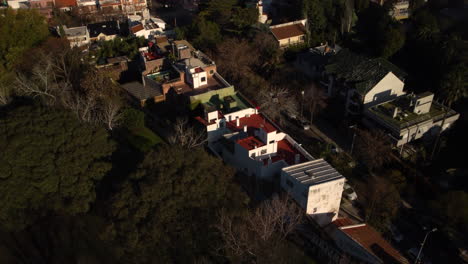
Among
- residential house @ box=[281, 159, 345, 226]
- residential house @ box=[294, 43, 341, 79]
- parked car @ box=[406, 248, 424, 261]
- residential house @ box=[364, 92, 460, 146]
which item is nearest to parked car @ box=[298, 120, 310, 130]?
residential house @ box=[364, 92, 460, 146]

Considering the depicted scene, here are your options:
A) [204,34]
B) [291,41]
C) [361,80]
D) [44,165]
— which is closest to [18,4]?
[204,34]

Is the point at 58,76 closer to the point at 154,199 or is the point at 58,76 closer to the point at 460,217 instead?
the point at 154,199

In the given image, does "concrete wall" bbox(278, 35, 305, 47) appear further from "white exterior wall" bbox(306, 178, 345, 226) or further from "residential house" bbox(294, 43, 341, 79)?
"white exterior wall" bbox(306, 178, 345, 226)

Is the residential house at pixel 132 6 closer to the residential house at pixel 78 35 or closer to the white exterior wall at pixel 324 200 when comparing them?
the residential house at pixel 78 35

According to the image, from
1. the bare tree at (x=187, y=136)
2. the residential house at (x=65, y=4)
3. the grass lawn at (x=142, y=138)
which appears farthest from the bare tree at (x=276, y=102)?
the residential house at (x=65, y=4)

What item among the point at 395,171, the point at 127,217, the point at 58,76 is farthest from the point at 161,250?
the point at 58,76
